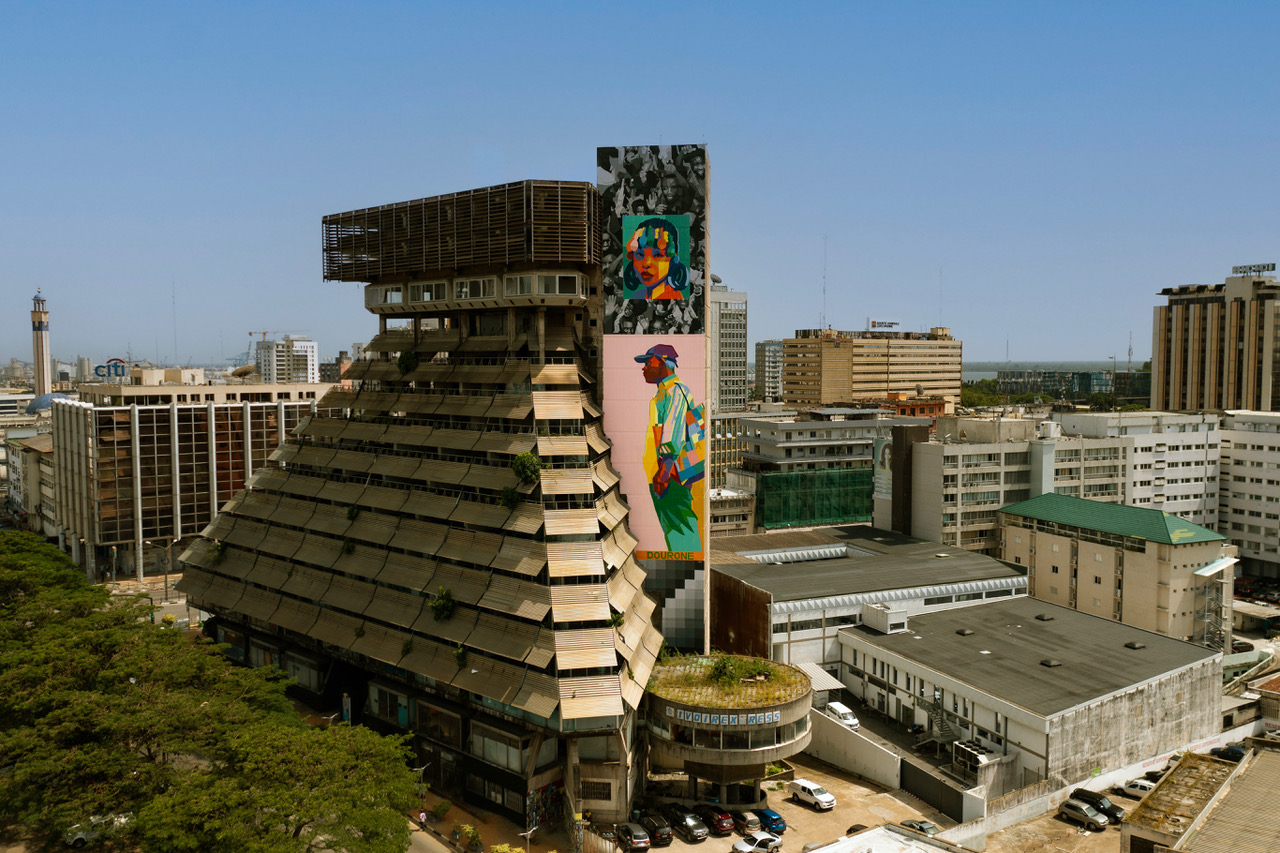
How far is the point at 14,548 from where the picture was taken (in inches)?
4537

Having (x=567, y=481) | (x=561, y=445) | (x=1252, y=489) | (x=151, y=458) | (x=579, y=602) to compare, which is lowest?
(x=579, y=602)

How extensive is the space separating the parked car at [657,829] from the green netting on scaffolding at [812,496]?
9646cm

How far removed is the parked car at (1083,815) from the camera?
73438 mm

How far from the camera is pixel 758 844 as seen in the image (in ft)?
227

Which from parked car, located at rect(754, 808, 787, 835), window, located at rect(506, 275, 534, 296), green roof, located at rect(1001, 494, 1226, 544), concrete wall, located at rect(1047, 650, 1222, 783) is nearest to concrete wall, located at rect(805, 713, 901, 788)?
parked car, located at rect(754, 808, 787, 835)

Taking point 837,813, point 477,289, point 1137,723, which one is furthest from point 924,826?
point 477,289

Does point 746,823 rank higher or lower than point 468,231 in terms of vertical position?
lower

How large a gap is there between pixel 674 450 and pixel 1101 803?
51001 millimetres

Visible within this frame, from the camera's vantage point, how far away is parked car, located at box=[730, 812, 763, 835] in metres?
72.7

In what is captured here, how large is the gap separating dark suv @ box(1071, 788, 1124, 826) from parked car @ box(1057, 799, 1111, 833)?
0.61 metres

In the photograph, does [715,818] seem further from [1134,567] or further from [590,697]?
[1134,567]

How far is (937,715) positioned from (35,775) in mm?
78305

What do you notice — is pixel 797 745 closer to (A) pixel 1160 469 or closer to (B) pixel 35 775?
(B) pixel 35 775

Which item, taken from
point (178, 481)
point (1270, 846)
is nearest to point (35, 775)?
point (1270, 846)
